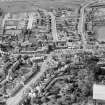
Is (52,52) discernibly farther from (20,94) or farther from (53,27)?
(20,94)

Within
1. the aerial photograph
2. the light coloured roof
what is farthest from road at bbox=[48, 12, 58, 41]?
the light coloured roof

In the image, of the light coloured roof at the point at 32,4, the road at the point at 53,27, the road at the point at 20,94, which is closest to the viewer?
the road at the point at 20,94

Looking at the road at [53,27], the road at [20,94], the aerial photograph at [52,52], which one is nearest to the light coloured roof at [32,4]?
the aerial photograph at [52,52]

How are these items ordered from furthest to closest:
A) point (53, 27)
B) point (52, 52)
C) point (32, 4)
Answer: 1. point (32, 4)
2. point (53, 27)
3. point (52, 52)

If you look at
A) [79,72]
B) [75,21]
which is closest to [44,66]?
[79,72]

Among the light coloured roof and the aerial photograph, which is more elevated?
the light coloured roof

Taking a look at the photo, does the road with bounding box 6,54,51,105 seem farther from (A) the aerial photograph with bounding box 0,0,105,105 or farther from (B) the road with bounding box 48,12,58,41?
(B) the road with bounding box 48,12,58,41

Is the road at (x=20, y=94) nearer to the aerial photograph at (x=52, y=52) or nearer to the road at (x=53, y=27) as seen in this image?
the aerial photograph at (x=52, y=52)

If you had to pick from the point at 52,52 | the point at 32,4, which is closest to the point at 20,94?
the point at 52,52
